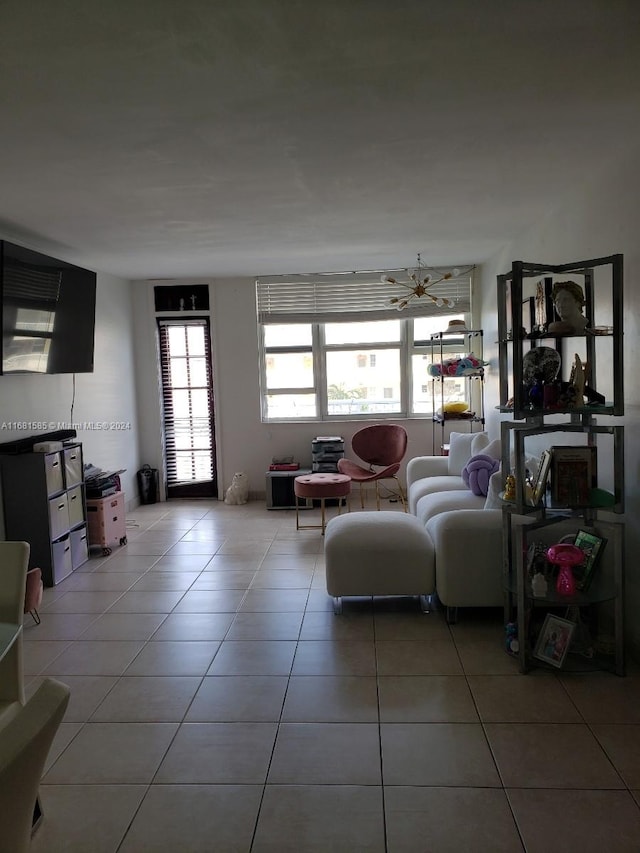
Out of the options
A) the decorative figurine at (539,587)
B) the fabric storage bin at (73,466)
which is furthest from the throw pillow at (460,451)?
the fabric storage bin at (73,466)

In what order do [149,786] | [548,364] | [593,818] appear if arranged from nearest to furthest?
[593,818] → [149,786] → [548,364]

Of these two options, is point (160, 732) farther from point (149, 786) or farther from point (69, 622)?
point (69, 622)

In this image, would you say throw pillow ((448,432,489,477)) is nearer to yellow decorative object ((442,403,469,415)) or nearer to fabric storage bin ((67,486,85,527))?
yellow decorative object ((442,403,469,415))

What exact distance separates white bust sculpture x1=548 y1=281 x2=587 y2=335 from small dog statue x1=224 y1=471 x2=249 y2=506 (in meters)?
4.97

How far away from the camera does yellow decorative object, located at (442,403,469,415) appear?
682 centimetres

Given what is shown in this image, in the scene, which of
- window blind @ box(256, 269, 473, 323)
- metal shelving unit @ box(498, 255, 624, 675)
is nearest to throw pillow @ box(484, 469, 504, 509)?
metal shelving unit @ box(498, 255, 624, 675)

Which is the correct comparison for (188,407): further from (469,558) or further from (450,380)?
(469,558)

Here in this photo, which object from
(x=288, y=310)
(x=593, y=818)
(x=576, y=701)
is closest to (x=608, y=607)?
(x=576, y=701)

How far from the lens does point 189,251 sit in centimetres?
571

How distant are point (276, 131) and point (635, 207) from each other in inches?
72.5

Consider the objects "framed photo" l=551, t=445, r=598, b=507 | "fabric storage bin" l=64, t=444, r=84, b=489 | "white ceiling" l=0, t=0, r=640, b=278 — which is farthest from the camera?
"fabric storage bin" l=64, t=444, r=84, b=489

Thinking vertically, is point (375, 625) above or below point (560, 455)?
A: below

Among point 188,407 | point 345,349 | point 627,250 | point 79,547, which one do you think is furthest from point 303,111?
point 188,407

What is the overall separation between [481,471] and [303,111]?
3129mm
